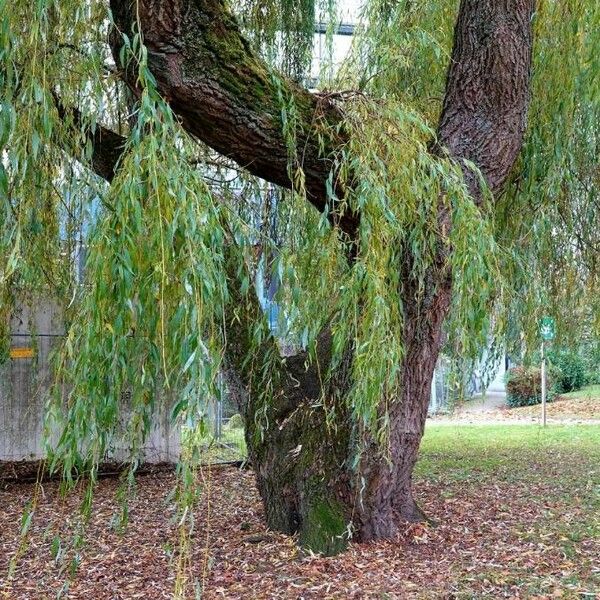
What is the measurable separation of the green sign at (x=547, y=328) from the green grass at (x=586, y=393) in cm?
929

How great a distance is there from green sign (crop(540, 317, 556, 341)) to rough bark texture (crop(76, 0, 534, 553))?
1.06 meters

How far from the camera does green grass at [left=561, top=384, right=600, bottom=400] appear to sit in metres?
14.2

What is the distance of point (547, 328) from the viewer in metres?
5.09

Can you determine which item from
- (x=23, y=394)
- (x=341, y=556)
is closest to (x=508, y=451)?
(x=341, y=556)

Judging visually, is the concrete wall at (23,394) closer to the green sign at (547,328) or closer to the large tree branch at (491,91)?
the green sign at (547,328)

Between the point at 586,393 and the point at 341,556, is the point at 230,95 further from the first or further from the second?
the point at 586,393

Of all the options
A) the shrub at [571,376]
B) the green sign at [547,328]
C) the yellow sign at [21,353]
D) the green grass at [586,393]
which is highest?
the green sign at [547,328]

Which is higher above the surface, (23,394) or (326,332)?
(326,332)

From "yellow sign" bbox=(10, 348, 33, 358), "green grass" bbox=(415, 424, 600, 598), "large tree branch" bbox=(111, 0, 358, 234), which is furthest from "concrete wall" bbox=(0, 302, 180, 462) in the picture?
"large tree branch" bbox=(111, 0, 358, 234)

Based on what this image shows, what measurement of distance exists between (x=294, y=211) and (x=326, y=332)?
71 cm

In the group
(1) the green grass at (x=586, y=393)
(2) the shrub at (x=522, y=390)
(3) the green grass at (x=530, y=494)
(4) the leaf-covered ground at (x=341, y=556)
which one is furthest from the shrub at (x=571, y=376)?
(4) the leaf-covered ground at (x=341, y=556)

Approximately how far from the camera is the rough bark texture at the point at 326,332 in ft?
11.8

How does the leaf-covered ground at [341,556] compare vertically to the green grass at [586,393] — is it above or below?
below

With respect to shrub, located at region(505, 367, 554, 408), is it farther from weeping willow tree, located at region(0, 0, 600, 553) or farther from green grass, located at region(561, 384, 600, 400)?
weeping willow tree, located at region(0, 0, 600, 553)
